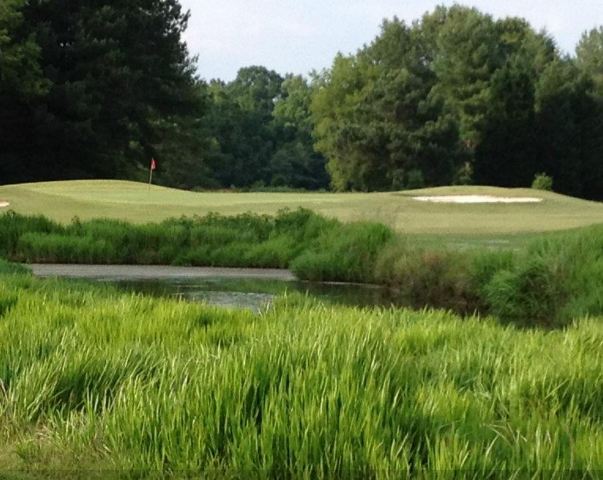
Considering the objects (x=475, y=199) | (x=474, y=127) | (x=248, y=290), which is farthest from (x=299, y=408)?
(x=474, y=127)

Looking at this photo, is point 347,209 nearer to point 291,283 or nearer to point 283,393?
point 291,283

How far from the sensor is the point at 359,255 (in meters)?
14.8

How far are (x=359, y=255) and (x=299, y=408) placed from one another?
11474 millimetres

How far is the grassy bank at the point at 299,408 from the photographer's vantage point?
3.18 metres

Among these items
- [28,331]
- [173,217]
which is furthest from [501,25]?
[28,331]

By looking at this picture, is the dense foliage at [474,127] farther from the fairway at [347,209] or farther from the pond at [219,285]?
the pond at [219,285]

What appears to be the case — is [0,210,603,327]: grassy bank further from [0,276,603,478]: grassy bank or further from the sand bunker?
[0,276,603,478]: grassy bank

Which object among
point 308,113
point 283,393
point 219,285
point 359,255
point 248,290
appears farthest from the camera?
point 308,113

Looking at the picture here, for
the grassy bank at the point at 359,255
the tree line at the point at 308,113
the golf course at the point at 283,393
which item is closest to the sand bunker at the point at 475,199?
the grassy bank at the point at 359,255

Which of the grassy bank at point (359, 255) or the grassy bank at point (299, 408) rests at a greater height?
the grassy bank at point (299, 408)

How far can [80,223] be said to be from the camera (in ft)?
57.9

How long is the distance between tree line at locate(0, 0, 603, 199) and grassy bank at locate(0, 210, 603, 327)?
48.2 ft

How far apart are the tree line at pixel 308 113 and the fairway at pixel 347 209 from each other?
10.9 m

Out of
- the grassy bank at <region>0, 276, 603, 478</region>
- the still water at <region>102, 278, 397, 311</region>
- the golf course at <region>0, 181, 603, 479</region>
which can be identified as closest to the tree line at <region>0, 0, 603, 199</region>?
the still water at <region>102, 278, 397, 311</region>
